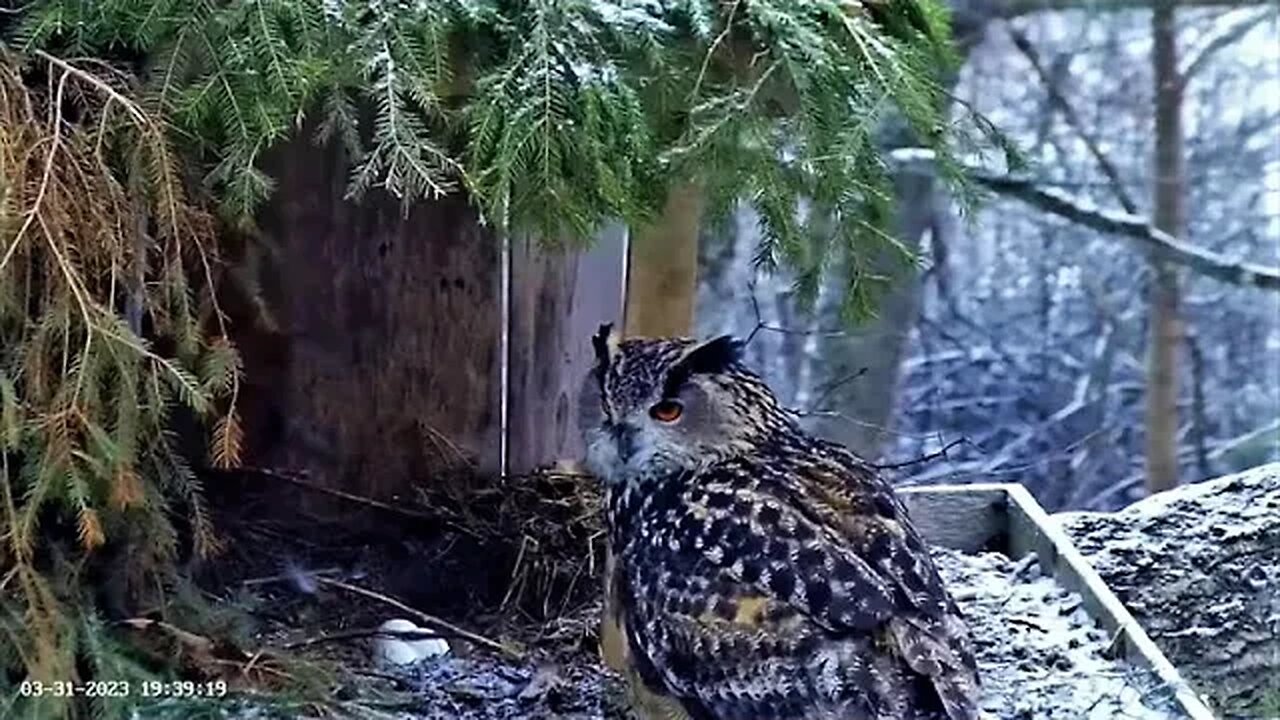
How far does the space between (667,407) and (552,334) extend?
12.3 inches

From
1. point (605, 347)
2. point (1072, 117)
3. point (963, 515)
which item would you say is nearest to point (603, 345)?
point (605, 347)

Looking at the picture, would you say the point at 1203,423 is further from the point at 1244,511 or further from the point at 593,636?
the point at 593,636

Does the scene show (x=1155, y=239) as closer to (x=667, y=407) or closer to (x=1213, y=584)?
(x=1213, y=584)

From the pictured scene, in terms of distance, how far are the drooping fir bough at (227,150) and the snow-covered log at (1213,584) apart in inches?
28.5

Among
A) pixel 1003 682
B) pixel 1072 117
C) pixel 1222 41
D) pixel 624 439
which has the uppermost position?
pixel 1222 41

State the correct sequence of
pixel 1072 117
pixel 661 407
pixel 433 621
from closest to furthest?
1. pixel 661 407
2. pixel 433 621
3. pixel 1072 117

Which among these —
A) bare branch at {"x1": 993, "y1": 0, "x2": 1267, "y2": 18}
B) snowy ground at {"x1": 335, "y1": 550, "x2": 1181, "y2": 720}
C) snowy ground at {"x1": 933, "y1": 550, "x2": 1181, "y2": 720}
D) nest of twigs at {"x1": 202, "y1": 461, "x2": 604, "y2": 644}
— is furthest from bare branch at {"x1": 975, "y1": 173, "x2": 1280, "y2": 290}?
nest of twigs at {"x1": 202, "y1": 461, "x2": 604, "y2": 644}

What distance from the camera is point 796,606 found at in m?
1.44

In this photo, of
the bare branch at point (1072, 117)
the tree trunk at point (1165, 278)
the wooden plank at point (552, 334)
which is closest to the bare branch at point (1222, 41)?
the tree trunk at point (1165, 278)

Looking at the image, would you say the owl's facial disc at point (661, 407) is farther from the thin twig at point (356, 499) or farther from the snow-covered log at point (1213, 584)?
the snow-covered log at point (1213, 584)

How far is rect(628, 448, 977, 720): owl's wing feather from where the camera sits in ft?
4.66

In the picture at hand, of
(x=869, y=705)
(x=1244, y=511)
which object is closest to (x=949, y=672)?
(x=869, y=705)

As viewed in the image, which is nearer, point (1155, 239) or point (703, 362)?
point (703, 362)

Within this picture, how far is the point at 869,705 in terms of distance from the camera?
1406 millimetres
